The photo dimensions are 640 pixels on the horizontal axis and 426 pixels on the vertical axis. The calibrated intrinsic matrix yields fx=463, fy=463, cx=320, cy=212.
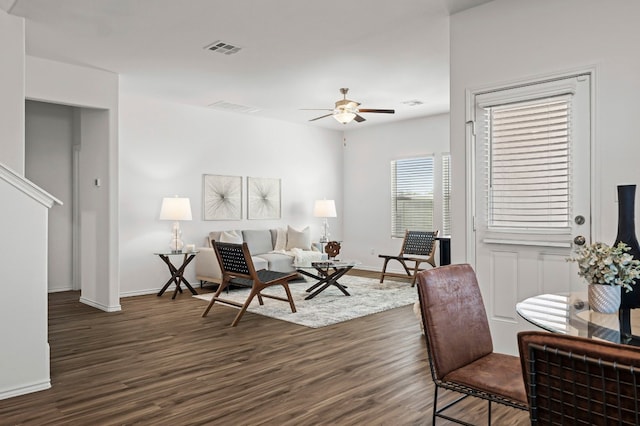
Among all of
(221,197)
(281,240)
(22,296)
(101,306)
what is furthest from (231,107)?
(22,296)

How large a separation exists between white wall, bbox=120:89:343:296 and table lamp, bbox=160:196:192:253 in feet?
1.34

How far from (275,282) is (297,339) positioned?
831 millimetres

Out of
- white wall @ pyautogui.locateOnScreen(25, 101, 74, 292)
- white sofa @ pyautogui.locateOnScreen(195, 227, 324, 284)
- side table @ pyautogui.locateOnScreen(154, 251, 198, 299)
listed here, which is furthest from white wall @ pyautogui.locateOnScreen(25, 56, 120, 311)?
white sofa @ pyautogui.locateOnScreen(195, 227, 324, 284)

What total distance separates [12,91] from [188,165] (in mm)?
3163

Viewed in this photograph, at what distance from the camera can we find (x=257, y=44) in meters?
4.64

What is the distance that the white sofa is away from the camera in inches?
274

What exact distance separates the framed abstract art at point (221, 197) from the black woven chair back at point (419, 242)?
290 centimetres

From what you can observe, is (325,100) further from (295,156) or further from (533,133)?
(533,133)

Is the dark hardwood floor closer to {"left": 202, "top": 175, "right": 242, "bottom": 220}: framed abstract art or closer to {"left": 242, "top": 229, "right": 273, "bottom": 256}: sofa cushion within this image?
{"left": 242, "top": 229, "right": 273, "bottom": 256}: sofa cushion

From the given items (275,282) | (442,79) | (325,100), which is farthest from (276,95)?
(275,282)

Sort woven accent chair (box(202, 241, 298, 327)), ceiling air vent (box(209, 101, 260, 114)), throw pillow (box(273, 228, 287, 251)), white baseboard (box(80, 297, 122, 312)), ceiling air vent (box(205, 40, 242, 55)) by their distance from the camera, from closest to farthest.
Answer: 1. ceiling air vent (box(205, 40, 242, 55))
2. woven accent chair (box(202, 241, 298, 327))
3. white baseboard (box(80, 297, 122, 312))
4. ceiling air vent (box(209, 101, 260, 114))
5. throw pillow (box(273, 228, 287, 251))

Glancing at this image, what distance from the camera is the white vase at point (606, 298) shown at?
1.96m

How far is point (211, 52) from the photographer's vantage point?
4.86 m

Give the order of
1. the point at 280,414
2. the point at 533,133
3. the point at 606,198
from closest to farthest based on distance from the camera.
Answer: the point at 280,414, the point at 606,198, the point at 533,133
